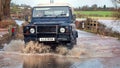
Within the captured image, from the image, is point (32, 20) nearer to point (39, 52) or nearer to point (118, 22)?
point (39, 52)

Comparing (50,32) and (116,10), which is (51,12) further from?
(116,10)

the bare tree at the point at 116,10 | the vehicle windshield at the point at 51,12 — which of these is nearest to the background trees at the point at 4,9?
the bare tree at the point at 116,10

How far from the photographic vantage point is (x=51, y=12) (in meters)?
17.8

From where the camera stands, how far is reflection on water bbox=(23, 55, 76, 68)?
12.6 metres

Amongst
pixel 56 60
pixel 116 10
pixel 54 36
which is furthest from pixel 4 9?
pixel 56 60

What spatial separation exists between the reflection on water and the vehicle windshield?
2.94 m

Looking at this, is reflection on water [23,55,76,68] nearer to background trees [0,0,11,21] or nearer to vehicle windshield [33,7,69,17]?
vehicle windshield [33,7,69,17]

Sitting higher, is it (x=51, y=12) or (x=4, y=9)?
(x=51, y=12)

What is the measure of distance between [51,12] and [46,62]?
4747 mm

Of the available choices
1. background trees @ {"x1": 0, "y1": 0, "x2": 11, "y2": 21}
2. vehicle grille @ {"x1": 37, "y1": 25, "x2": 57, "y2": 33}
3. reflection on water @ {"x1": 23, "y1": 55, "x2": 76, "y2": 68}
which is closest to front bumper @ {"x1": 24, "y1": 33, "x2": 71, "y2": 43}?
vehicle grille @ {"x1": 37, "y1": 25, "x2": 57, "y2": 33}

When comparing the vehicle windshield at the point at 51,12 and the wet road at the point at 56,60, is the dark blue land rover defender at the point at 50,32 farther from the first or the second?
the vehicle windshield at the point at 51,12

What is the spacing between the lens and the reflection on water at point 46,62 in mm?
12572

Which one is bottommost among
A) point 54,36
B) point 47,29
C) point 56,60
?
point 56,60

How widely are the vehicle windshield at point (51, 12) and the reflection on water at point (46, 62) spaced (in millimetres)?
2941
